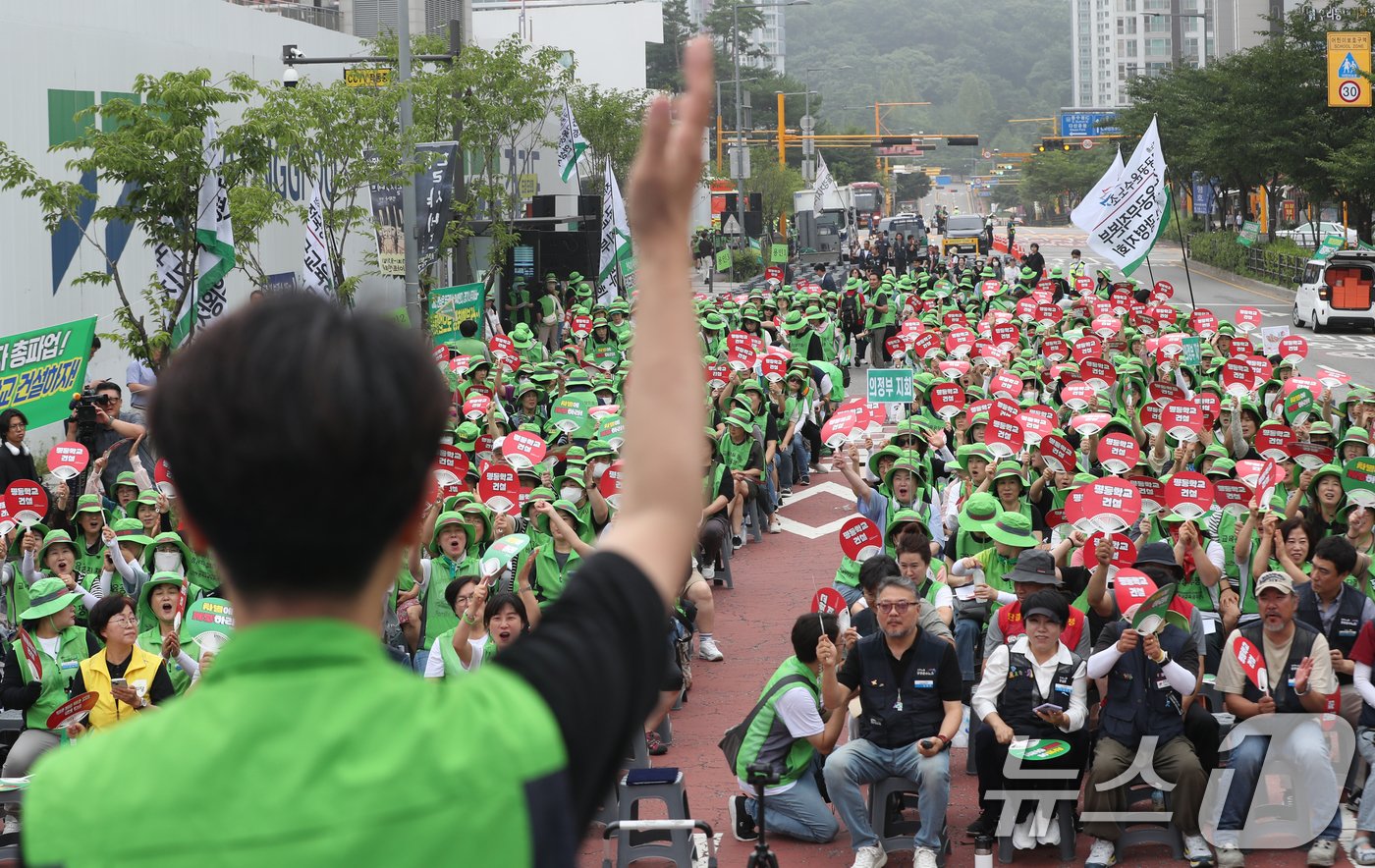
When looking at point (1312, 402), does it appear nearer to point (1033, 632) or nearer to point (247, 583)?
point (1033, 632)

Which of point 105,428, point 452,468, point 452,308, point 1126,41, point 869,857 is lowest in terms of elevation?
point 869,857

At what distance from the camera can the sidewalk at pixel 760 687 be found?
7719mm

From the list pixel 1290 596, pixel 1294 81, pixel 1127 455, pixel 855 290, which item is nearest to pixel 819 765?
pixel 1290 596

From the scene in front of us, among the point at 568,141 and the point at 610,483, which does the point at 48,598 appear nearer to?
the point at 610,483

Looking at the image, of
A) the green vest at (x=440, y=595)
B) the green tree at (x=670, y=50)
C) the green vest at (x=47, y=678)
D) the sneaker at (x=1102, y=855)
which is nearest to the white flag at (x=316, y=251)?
the green vest at (x=440, y=595)

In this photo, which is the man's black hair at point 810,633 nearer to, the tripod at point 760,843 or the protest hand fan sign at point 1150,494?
the tripod at point 760,843

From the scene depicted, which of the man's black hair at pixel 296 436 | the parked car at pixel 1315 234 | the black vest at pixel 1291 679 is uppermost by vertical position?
the parked car at pixel 1315 234

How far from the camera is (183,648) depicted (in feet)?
26.3

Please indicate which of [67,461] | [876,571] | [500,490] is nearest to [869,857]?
[876,571]

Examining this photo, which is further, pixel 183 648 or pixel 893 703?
pixel 183 648

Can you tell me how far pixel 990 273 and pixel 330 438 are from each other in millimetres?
30010

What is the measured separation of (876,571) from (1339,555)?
2.58 m

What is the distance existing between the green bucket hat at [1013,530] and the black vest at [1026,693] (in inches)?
65.1

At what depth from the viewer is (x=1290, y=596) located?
25.2 feet
